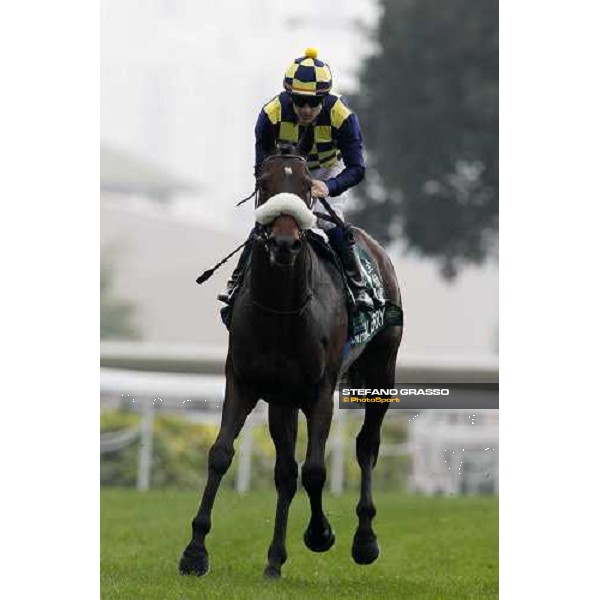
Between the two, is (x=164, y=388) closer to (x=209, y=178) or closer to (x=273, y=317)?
(x=209, y=178)

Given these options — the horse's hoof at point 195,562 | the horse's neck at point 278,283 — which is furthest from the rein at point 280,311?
the horse's hoof at point 195,562

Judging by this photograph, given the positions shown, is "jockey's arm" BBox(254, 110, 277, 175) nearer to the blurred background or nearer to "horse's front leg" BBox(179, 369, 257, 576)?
"horse's front leg" BBox(179, 369, 257, 576)

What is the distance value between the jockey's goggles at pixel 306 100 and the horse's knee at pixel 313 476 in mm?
1798

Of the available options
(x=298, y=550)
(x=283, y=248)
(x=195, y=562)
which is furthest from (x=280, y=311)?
(x=298, y=550)

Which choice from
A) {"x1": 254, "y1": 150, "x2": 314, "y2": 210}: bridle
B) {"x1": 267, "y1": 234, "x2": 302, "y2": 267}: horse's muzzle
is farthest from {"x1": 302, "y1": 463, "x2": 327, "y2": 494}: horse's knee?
{"x1": 254, "y1": 150, "x2": 314, "y2": 210}: bridle

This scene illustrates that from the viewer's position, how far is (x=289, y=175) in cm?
646

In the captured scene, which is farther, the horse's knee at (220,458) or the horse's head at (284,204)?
the horse's knee at (220,458)

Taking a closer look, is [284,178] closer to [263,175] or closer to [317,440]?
[263,175]

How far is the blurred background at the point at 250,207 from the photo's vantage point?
10.6 meters

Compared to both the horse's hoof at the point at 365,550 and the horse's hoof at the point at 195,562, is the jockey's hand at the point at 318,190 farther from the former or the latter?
the horse's hoof at the point at 365,550

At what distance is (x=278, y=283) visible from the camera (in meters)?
6.70

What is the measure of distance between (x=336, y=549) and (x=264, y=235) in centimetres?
284

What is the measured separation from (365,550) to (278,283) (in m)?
2.02
